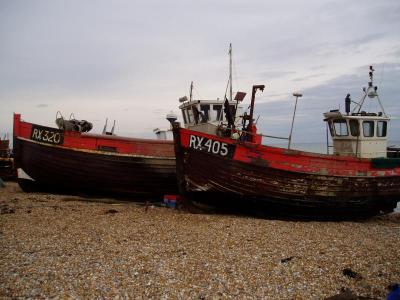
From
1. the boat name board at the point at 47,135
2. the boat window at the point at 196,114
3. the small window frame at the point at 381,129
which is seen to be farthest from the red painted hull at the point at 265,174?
the boat name board at the point at 47,135

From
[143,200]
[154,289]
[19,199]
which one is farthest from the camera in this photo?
[143,200]

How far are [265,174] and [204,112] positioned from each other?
185 inches

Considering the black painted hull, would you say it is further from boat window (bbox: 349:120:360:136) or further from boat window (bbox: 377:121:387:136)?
boat window (bbox: 377:121:387:136)

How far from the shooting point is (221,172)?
930 cm

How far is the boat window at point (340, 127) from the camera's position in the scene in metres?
11.4

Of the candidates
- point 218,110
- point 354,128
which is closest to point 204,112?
point 218,110

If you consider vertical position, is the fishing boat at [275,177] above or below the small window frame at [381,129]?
below

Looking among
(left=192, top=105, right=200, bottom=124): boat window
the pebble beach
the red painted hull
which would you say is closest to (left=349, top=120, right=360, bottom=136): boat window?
the red painted hull

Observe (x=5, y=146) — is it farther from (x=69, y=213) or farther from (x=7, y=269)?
(x=7, y=269)

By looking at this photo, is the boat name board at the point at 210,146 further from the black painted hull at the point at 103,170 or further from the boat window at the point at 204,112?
the boat window at the point at 204,112

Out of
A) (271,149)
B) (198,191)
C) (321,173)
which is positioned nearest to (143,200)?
(198,191)

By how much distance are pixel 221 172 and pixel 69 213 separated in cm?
430

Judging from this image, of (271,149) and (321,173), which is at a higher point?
(271,149)

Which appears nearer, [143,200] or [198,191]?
[198,191]
